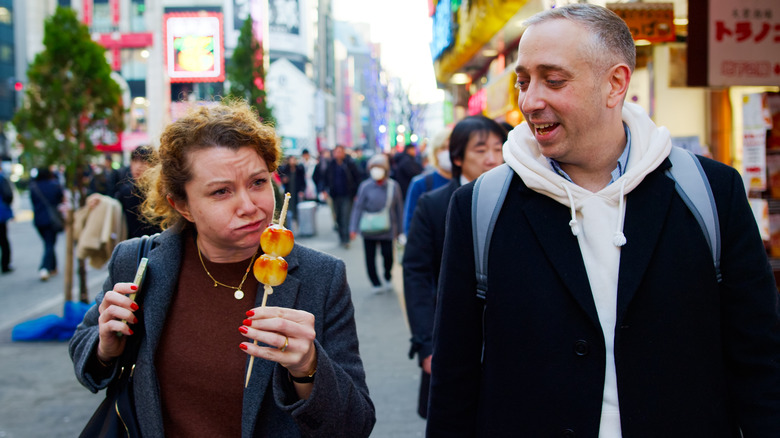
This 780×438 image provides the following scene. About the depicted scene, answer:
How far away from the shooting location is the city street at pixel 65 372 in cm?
514

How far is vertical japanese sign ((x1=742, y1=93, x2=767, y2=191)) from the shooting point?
17.0 ft

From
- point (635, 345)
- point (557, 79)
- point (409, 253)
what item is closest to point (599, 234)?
point (635, 345)

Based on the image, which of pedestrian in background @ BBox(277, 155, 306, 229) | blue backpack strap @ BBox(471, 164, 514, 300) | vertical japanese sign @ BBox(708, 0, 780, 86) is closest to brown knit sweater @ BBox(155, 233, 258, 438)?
blue backpack strap @ BBox(471, 164, 514, 300)

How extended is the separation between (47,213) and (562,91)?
12.0 metres

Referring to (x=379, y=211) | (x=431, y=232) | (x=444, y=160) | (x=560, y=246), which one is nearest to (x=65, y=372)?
(x=444, y=160)

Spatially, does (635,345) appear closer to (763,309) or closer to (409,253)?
(763,309)

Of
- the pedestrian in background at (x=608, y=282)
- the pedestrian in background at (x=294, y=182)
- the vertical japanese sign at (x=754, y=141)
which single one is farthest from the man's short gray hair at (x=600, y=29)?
the pedestrian in background at (x=294, y=182)

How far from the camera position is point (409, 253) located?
4.15 meters

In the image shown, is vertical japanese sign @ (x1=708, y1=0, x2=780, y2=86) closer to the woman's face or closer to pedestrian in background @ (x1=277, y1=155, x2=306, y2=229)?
the woman's face

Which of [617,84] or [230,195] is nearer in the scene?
[617,84]

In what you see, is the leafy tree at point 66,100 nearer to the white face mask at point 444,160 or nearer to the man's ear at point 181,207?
the white face mask at point 444,160

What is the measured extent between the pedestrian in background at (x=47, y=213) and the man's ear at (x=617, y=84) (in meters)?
11.7

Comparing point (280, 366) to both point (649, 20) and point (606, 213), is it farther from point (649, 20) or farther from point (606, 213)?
point (649, 20)

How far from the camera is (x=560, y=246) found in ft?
6.52
